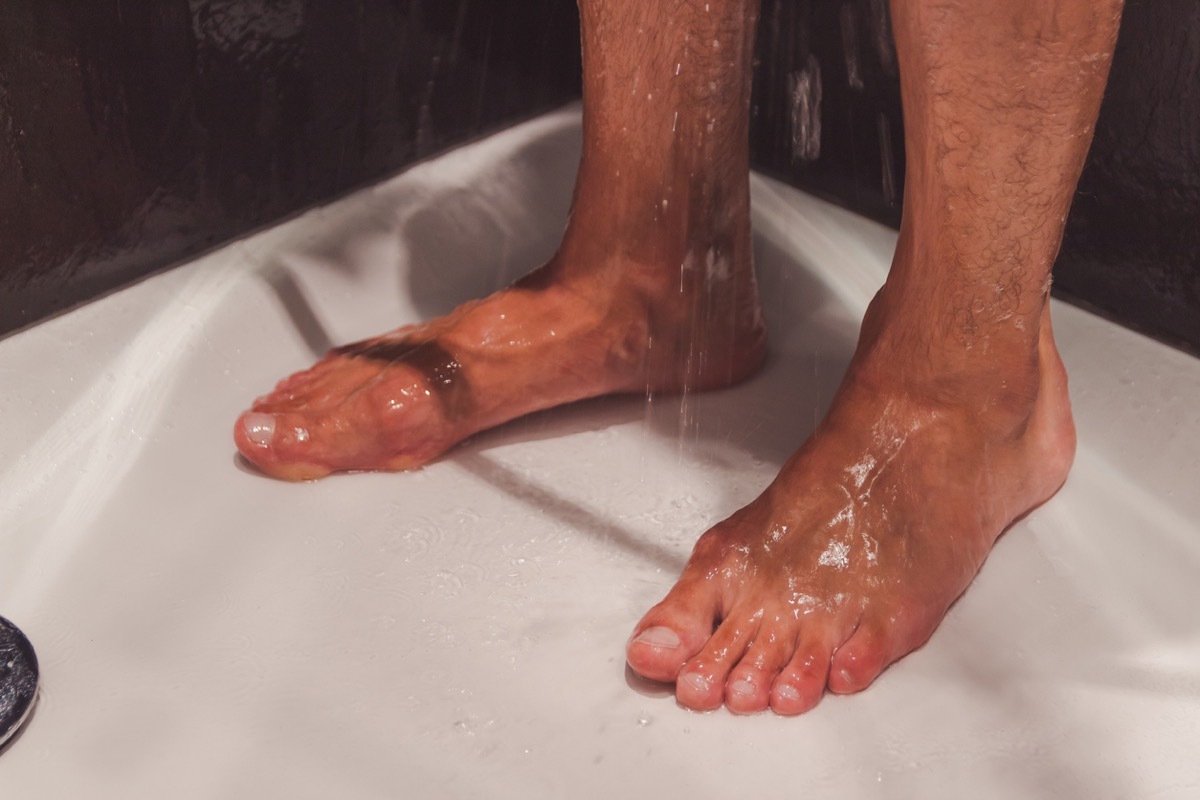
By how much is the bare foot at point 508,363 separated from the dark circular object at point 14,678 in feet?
0.82

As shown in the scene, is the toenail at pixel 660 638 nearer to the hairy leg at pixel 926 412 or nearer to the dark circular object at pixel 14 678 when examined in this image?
the hairy leg at pixel 926 412

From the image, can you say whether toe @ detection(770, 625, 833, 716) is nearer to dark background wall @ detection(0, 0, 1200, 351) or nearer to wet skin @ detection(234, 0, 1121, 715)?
wet skin @ detection(234, 0, 1121, 715)

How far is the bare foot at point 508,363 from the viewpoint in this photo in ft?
3.65

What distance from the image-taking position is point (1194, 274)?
4.13 feet

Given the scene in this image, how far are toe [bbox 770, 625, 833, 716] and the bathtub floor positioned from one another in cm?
2

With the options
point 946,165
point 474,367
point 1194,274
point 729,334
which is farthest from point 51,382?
point 1194,274

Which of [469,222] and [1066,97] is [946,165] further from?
[469,222]

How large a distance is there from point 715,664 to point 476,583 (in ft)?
0.74

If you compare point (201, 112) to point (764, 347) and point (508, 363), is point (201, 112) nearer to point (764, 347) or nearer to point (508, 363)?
point (508, 363)

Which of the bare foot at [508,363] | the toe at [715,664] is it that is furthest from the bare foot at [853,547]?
the bare foot at [508,363]

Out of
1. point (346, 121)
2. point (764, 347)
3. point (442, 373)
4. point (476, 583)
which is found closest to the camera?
point (476, 583)

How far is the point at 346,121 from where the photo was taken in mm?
1485

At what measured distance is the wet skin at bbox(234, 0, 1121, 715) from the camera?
864mm

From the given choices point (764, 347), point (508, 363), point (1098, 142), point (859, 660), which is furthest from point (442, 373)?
point (1098, 142)
